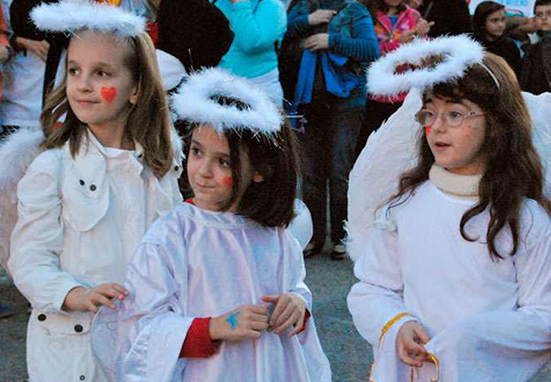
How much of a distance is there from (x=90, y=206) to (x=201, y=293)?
2.00 feet

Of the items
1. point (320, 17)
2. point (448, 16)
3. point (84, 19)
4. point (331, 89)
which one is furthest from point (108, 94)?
point (448, 16)

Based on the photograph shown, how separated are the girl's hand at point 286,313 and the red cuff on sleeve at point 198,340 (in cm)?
20

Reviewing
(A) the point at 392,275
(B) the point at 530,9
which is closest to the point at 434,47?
(A) the point at 392,275

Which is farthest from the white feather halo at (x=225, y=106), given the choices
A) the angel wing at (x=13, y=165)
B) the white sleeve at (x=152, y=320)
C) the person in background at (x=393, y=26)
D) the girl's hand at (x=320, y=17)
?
the person in background at (x=393, y=26)

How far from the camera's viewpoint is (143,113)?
3389 mm

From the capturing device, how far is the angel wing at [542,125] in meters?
2.93

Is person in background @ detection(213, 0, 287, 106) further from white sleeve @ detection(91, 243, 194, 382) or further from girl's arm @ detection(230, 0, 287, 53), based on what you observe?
white sleeve @ detection(91, 243, 194, 382)

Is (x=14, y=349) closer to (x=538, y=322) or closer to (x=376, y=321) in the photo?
(x=376, y=321)

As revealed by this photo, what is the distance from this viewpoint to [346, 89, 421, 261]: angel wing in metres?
3.02

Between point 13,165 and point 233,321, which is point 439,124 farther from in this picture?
point 13,165

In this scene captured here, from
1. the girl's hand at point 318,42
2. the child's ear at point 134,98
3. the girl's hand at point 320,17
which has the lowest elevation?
the girl's hand at point 318,42

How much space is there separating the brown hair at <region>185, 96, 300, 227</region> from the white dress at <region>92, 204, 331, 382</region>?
47 mm

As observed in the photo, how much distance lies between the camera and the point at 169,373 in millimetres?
2627

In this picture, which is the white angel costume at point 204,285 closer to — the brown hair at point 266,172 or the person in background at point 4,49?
the brown hair at point 266,172
